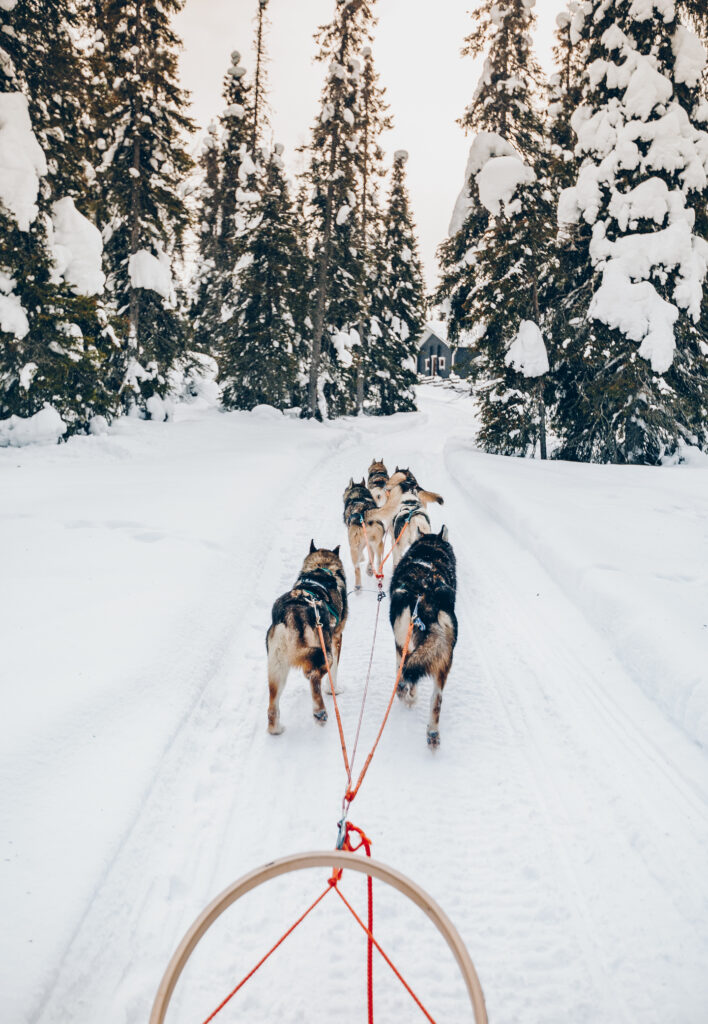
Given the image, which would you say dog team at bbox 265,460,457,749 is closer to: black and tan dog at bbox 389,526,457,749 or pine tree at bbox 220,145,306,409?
black and tan dog at bbox 389,526,457,749

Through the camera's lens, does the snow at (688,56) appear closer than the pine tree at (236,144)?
Yes

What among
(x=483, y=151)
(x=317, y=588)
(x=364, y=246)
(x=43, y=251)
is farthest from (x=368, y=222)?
(x=317, y=588)

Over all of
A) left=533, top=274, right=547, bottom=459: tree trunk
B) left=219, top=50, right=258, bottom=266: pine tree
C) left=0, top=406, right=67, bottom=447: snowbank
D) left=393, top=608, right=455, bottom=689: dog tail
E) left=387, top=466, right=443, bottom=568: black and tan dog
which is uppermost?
left=219, top=50, right=258, bottom=266: pine tree

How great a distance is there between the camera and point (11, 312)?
986cm

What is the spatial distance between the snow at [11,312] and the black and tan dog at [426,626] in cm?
933

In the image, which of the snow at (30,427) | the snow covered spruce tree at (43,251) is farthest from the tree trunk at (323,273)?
the snow at (30,427)

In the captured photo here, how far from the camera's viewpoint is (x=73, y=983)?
2174 mm

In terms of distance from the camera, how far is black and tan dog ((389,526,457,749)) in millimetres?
3623

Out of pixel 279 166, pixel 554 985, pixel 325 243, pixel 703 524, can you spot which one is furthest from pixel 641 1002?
pixel 279 166

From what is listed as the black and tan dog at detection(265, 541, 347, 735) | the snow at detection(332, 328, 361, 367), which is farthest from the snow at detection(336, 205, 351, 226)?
the black and tan dog at detection(265, 541, 347, 735)

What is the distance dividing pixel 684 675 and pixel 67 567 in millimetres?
6033

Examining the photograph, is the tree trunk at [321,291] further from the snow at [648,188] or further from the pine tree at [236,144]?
the snow at [648,188]

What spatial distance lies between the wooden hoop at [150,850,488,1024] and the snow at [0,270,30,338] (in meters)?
11.2

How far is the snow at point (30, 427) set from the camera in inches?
442
